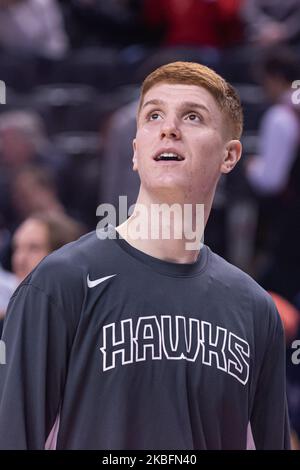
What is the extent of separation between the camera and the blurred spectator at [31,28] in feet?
20.1

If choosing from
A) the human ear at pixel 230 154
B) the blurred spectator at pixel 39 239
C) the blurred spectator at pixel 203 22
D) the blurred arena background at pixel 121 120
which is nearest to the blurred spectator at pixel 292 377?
the blurred arena background at pixel 121 120

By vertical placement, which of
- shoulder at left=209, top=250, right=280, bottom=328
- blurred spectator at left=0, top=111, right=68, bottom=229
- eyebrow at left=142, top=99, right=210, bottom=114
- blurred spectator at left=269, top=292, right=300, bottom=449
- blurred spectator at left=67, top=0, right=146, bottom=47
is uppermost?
blurred spectator at left=67, top=0, right=146, bottom=47

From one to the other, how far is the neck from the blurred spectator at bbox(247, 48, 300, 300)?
8.11 feet

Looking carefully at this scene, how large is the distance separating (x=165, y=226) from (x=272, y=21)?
4.96m

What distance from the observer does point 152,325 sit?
78.2 inches

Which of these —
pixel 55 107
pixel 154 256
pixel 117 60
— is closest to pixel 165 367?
pixel 154 256

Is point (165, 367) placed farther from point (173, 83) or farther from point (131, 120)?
point (131, 120)

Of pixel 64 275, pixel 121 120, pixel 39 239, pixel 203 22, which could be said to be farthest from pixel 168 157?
pixel 203 22

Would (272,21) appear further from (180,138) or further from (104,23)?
(180,138)

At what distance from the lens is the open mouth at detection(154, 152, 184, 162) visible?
2.00 m

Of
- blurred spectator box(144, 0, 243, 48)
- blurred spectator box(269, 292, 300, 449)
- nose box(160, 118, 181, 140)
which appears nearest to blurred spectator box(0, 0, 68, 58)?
blurred spectator box(144, 0, 243, 48)

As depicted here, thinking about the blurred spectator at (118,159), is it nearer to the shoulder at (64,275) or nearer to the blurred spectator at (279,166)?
the blurred spectator at (279,166)

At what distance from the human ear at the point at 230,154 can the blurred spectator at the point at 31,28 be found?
165 inches

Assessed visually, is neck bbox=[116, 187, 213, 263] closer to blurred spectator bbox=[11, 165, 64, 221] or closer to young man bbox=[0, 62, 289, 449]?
young man bbox=[0, 62, 289, 449]
